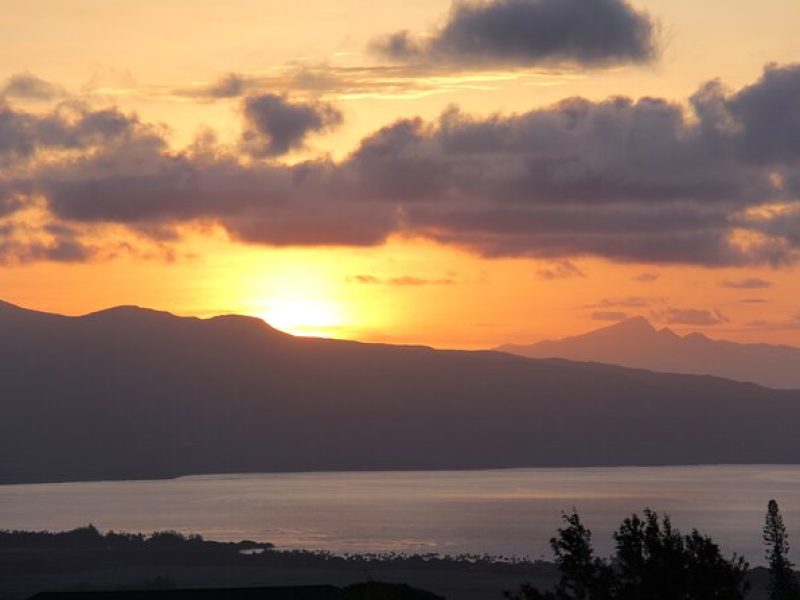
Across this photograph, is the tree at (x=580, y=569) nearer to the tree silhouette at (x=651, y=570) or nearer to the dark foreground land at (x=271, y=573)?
the tree silhouette at (x=651, y=570)

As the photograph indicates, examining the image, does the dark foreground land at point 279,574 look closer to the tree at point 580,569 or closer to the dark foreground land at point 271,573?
the dark foreground land at point 271,573

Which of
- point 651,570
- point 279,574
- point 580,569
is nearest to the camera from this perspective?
point 651,570

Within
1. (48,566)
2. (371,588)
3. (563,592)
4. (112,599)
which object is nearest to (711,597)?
(563,592)

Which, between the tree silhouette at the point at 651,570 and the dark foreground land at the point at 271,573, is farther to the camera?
the dark foreground land at the point at 271,573

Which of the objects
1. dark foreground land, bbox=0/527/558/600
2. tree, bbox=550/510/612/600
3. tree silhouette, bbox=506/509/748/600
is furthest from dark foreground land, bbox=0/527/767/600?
tree silhouette, bbox=506/509/748/600

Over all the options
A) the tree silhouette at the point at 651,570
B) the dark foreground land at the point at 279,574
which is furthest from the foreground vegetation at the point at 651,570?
the dark foreground land at the point at 279,574

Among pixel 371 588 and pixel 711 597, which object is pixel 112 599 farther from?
pixel 711 597

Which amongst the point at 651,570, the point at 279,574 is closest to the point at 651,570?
the point at 651,570

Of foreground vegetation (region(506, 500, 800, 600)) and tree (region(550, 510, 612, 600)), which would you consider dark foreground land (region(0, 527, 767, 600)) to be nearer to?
tree (region(550, 510, 612, 600))

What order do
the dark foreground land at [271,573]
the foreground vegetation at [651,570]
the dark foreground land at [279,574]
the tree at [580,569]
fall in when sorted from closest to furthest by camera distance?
1. the foreground vegetation at [651,570]
2. the tree at [580,569]
3. the dark foreground land at [279,574]
4. the dark foreground land at [271,573]

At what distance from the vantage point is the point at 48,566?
191000mm

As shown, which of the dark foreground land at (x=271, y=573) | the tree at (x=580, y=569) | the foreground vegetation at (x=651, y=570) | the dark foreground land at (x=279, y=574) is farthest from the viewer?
the dark foreground land at (x=271, y=573)

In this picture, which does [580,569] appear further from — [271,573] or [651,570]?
[271,573]

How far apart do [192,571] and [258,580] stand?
758 inches
